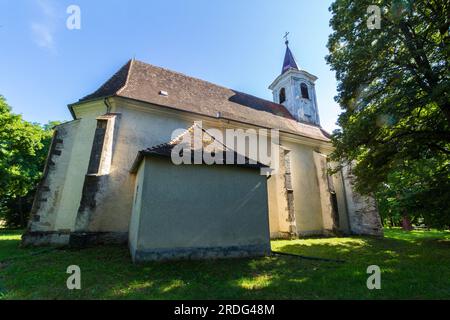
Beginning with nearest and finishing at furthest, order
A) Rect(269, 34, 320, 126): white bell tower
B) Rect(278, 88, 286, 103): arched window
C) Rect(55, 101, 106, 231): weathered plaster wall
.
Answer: Rect(55, 101, 106, 231): weathered plaster wall < Rect(269, 34, 320, 126): white bell tower < Rect(278, 88, 286, 103): arched window

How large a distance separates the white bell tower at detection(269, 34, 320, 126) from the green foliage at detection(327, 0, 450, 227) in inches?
368

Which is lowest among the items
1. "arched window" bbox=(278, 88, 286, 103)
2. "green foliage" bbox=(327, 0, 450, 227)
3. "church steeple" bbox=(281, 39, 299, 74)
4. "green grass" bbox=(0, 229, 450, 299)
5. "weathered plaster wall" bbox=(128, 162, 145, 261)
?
"green grass" bbox=(0, 229, 450, 299)

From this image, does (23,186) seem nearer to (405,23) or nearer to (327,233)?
(327,233)

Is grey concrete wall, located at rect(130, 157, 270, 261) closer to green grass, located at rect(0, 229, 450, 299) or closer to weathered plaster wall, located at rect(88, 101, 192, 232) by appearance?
green grass, located at rect(0, 229, 450, 299)

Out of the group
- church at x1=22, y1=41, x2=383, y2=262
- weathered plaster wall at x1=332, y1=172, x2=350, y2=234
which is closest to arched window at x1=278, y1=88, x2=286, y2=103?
church at x1=22, y1=41, x2=383, y2=262

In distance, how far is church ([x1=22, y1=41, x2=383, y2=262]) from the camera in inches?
283

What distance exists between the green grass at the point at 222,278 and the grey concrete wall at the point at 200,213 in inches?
20.7

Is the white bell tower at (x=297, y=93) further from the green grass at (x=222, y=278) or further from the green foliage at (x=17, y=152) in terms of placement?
the green foliage at (x=17, y=152)

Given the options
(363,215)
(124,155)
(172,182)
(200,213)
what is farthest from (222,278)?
(363,215)

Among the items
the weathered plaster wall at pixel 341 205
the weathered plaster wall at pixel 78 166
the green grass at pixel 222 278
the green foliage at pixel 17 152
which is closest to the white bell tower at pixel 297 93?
the weathered plaster wall at pixel 341 205

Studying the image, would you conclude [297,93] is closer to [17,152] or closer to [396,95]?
[396,95]

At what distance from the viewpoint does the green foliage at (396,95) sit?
7.61m

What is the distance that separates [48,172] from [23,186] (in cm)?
1202

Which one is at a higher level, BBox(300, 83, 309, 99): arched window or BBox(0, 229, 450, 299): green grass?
BBox(300, 83, 309, 99): arched window
